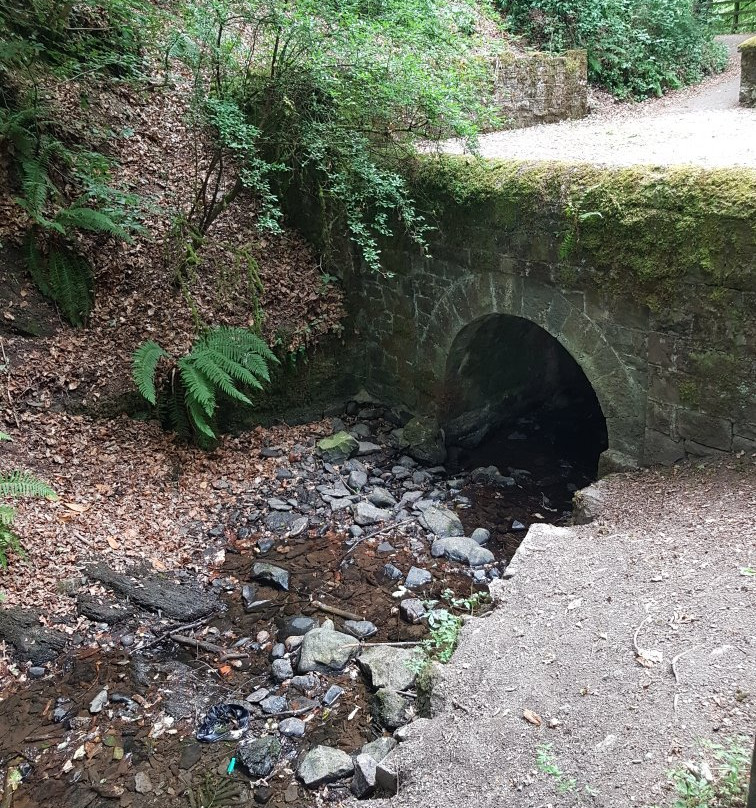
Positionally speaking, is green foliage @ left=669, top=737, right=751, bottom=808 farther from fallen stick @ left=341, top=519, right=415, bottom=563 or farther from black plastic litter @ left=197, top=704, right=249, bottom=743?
fallen stick @ left=341, top=519, right=415, bottom=563

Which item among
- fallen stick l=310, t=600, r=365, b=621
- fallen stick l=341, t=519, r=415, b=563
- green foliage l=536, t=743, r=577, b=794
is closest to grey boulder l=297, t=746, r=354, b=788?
fallen stick l=310, t=600, r=365, b=621

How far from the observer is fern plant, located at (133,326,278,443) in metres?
6.38

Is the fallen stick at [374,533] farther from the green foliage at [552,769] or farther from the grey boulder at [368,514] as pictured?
the green foliage at [552,769]

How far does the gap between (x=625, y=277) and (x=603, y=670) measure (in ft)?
10.2

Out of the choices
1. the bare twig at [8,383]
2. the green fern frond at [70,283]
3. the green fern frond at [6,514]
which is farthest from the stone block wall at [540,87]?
the green fern frond at [6,514]

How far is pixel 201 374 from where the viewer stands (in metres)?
6.53

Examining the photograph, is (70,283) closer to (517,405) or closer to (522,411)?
(517,405)

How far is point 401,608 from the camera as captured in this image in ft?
18.5

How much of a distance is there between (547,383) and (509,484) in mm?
2076

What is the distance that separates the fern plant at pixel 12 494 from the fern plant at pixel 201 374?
1.35 m

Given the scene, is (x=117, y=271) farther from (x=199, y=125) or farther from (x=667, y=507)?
(x=667, y=507)

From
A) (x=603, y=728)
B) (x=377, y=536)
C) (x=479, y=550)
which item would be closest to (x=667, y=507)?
(x=479, y=550)

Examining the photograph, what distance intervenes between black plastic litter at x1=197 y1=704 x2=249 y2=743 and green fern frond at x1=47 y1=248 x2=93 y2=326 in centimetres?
395

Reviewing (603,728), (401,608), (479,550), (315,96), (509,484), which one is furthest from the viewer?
(509,484)
